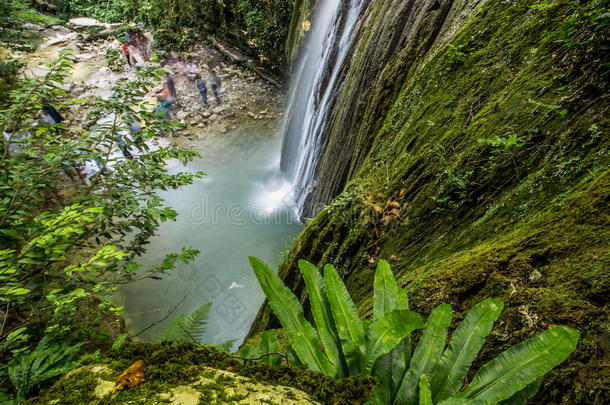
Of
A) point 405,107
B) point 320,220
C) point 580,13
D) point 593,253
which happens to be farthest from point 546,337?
point 405,107

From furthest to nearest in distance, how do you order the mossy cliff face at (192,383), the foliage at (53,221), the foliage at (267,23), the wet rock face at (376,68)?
the foliage at (267,23) → the wet rock face at (376,68) → the foliage at (53,221) → the mossy cliff face at (192,383)

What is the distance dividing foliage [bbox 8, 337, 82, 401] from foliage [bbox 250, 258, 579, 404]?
115 centimetres

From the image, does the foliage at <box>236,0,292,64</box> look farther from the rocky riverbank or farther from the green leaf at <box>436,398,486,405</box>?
the green leaf at <box>436,398,486,405</box>

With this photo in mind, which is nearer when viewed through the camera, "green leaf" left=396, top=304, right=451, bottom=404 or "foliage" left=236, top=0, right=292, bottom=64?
"green leaf" left=396, top=304, right=451, bottom=404

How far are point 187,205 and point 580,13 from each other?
9.18 m

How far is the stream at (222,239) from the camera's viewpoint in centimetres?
605

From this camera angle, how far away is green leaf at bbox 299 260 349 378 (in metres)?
1.29

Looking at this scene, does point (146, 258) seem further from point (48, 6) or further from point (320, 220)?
point (48, 6)

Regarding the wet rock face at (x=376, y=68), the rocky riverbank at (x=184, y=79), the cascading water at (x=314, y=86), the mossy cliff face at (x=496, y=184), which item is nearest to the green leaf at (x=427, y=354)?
the mossy cliff face at (x=496, y=184)

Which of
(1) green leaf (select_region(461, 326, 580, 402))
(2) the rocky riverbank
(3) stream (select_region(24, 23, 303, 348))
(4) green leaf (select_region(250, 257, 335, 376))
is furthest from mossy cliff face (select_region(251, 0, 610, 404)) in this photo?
(2) the rocky riverbank

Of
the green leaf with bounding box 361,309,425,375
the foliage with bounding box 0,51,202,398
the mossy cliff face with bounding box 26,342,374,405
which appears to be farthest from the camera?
the foliage with bounding box 0,51,202,398

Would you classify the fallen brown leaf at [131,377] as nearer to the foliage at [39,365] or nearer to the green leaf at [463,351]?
the foliage at [39,365]

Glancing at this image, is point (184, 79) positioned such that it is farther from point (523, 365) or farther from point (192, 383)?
point (523, 365)

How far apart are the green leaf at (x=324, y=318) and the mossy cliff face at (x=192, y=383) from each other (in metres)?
0.25
